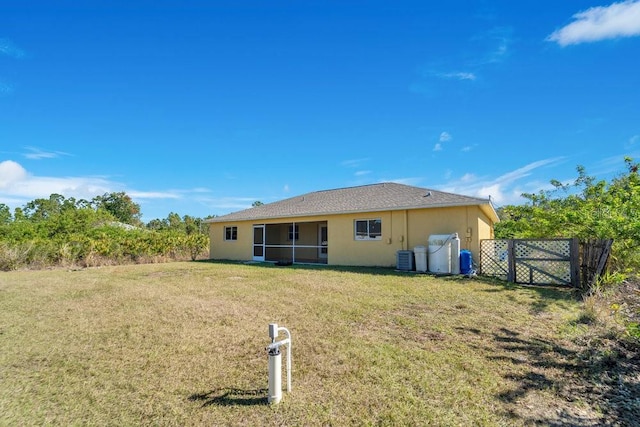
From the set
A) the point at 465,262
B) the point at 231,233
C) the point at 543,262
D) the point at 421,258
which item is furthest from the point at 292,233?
the point at 543,262

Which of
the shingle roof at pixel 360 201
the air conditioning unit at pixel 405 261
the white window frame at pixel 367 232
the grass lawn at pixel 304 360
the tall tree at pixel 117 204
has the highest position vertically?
the tall tree at pixel 117 204

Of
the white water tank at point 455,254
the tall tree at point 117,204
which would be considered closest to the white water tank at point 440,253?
the white water tank at point 455,254

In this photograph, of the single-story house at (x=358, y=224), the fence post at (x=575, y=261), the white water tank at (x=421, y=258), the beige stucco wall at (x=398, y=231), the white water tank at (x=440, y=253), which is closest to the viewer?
the fence post at (x=575, y=261)

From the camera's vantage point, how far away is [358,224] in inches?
566

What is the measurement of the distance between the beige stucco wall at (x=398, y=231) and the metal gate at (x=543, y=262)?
1.87 m

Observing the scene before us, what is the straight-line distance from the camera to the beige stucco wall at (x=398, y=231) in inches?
454

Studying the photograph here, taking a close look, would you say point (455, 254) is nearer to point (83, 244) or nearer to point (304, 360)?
point (304, 360)

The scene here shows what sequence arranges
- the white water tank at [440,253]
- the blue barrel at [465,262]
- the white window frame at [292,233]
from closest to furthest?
the blue barrel at [465,262] < the white water tank at [440,253] < the white window frame at [292,233]

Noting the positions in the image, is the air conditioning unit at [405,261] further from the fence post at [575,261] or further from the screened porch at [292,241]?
the screened porch at [292,241]

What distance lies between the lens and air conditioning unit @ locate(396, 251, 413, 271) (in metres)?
12.2

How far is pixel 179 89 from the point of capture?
14812mm

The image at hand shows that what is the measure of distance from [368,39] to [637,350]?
35.2ft

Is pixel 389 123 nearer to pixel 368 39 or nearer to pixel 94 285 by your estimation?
pixel 368 39

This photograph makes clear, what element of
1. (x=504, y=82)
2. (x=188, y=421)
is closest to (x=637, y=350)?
(x=188, y=421)
